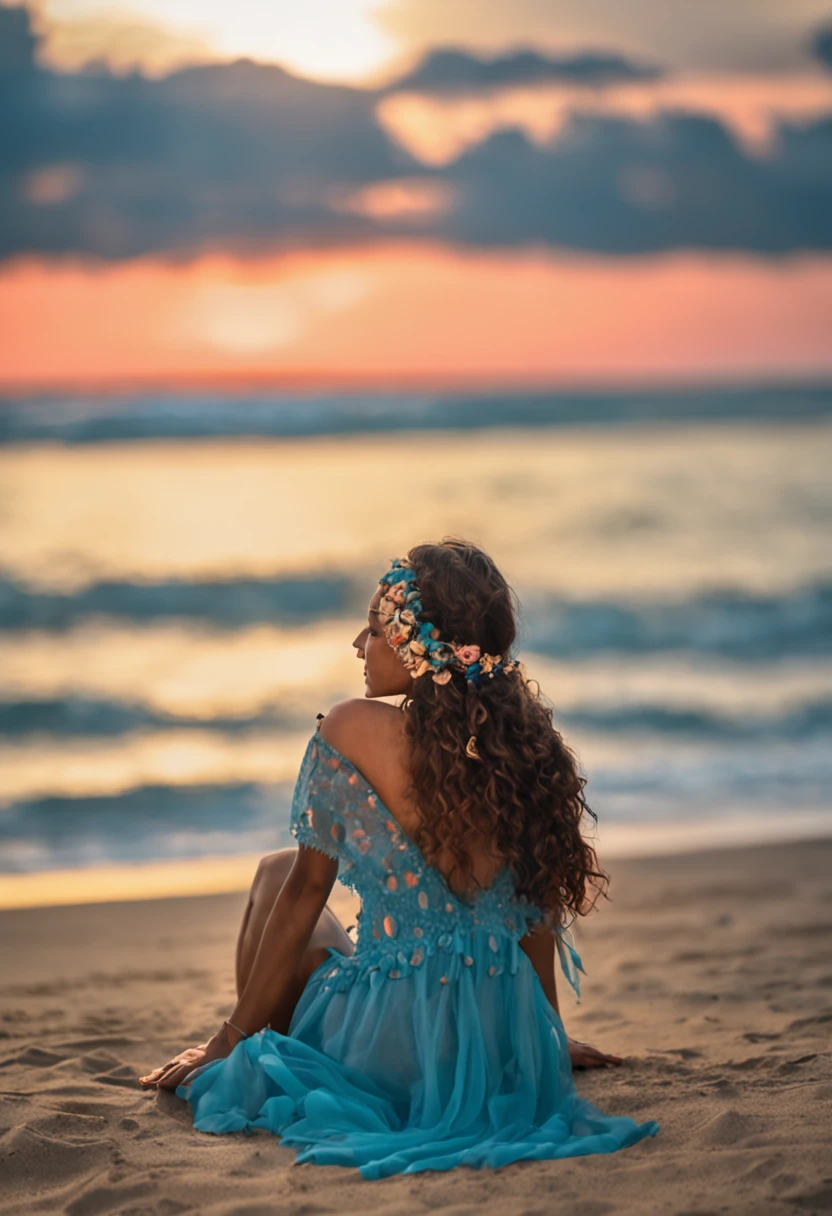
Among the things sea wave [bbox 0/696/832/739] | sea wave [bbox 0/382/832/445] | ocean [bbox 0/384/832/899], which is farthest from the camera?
sea wave [bbox 0/382/832/445]

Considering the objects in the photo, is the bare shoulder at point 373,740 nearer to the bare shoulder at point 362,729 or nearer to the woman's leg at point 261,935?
the bare shoulder at point 362,729

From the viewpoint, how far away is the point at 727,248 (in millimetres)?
26188

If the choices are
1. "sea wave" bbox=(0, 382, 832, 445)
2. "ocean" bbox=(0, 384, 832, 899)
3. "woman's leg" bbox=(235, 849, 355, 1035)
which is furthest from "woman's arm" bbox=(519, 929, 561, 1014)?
"sea wave" bbox=(0, 382, 832, 445)

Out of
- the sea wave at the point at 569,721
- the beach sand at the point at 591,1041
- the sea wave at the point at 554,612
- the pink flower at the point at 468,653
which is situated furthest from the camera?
the sea wave at the point at 554,612

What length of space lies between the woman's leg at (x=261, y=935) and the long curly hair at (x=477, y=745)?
0.42m

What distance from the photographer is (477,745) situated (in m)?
2.79

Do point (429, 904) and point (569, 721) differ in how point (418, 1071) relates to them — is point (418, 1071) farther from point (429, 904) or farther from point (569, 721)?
point (569, 721)

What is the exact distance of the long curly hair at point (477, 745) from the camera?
276 cm

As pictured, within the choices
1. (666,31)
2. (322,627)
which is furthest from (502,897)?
(666,31)

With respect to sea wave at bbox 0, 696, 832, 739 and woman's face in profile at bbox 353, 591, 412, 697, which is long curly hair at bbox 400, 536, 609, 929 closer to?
woman's face in profile at bbox 353, 591, 412, 697

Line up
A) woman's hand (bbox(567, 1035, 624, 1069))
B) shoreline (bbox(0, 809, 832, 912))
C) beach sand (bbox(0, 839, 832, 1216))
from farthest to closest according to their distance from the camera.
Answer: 1. shoreline (bbox(0, 809, 832, 912))
2. woman's hand (bbox(567, 1035, 624, 1069))
3. beach sand (bbox(0, 839, 832, 1216))

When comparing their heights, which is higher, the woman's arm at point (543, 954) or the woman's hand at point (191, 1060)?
the woman's arm at point (543, 954)

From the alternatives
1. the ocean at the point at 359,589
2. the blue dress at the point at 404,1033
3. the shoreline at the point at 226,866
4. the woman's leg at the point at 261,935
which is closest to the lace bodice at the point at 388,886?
the blue dress at the point at 404,1033

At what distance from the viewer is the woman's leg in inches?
120
